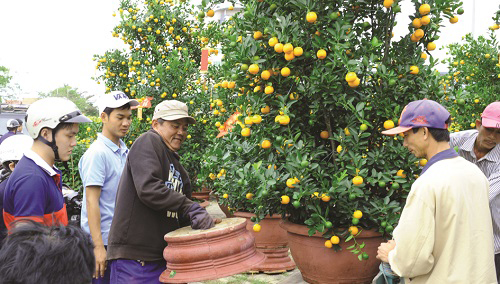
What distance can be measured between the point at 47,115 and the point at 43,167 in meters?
0.28

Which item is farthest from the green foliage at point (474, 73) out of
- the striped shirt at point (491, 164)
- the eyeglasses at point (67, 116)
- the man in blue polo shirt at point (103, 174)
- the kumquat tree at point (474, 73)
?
the eyeglasses at point (67, 116)

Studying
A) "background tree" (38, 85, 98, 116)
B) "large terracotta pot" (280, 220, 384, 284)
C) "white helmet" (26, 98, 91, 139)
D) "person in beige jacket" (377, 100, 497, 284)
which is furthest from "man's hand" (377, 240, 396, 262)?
"background tree" (38, 85, 98, 116)

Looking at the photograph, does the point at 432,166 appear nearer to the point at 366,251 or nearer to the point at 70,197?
the point at 366,251

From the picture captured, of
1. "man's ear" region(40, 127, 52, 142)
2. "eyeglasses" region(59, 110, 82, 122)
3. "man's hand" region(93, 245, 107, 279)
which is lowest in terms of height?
"man's hand" region(93, 245, 107, 279)

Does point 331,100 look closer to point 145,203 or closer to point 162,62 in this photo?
point 145,203

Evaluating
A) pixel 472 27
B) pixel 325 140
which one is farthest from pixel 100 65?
pixel 472 27

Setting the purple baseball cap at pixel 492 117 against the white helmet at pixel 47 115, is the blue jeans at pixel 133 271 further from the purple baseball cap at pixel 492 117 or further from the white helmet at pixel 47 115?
the purple baseball cap at pixel 492 117

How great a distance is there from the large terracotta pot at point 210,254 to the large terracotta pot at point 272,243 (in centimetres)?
255

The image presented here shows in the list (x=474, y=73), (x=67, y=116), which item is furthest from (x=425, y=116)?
(x=474, y=73)

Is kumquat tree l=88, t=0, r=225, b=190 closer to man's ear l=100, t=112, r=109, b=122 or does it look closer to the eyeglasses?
man's ear l=100, t=112, r=109, b=122

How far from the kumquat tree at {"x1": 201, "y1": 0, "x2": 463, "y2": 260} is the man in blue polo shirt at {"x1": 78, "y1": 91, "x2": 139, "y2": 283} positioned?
925 mm

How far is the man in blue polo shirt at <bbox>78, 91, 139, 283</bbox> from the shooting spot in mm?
2922

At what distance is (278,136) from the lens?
3.36 m

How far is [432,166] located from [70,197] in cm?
254
